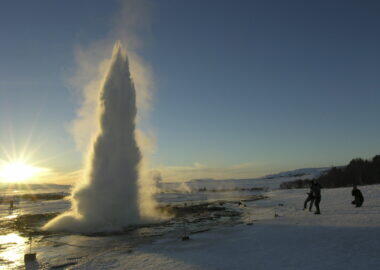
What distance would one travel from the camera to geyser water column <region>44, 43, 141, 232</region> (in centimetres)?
2392

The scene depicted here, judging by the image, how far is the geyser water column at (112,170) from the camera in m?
23.9

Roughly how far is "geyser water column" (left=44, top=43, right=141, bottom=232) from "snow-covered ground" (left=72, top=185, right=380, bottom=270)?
8.91m

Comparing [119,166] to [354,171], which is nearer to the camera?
[119,166]

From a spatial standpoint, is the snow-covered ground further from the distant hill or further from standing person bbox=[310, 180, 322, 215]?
the distant hill

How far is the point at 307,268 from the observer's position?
914 cm

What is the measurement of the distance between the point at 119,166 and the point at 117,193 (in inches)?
87.0

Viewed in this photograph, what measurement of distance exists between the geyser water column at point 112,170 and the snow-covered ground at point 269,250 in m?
8.91

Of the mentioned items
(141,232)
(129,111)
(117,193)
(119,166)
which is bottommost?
(141,232)

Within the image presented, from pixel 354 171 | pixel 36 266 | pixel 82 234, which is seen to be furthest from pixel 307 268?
pixel 354 171

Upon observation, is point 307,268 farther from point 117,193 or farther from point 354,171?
point 354,171

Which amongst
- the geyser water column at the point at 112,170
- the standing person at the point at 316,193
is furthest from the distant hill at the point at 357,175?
the geyser water column at the point at 112,170

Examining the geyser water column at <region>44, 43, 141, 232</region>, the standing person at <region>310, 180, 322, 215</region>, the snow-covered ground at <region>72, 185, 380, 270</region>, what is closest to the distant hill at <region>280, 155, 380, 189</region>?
the standing person at <region>310, 180, 322, 215</region>

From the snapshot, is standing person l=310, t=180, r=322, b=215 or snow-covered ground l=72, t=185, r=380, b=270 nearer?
snow-covered ground l=72, t=185, r=380, b=270

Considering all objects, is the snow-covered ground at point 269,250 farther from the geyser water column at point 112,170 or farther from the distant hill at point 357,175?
the distant hill at point 357,175
